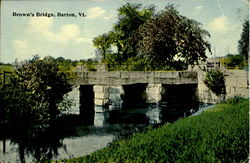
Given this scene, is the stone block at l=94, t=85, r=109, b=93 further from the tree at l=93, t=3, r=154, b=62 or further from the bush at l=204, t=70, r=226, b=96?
the tree at l=93, t=3, r=154, b=62

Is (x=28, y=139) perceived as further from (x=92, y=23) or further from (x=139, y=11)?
(x=139, y=11)

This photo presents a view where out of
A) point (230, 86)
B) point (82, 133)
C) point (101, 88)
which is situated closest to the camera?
point (82, 133)

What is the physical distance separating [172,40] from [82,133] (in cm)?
2044

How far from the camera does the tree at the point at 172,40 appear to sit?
106ft

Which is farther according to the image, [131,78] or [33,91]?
[131,78]

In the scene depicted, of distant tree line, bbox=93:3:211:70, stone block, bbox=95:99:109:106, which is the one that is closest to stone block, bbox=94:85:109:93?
stone block, bbox=95:99:109:106

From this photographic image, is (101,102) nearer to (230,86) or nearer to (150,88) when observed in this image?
(150,88)

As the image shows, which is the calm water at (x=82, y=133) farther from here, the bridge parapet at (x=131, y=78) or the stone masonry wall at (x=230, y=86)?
the stone masonry wall at (x=230, y=86)

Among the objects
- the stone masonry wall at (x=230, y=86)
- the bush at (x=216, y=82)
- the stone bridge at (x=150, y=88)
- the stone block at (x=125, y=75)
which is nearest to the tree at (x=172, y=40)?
the stone bridge at (x=150, y=88)

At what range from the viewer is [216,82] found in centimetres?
2602

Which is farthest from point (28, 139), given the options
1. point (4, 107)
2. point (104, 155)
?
point (104, 155)

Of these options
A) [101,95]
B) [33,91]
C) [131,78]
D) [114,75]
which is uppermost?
[114,75]

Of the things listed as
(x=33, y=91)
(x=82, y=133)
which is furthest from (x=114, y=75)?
(x=33, y=91)

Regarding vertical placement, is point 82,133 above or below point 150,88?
below
